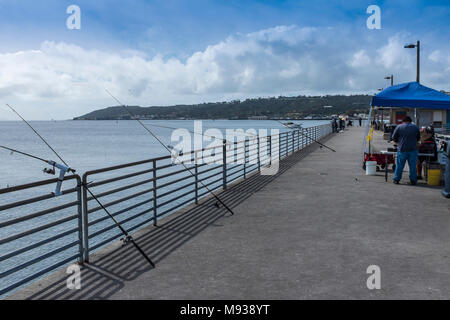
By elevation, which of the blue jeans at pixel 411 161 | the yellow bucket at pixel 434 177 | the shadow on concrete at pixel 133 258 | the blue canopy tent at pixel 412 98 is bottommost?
the shadow on concrete at pixel 133 258

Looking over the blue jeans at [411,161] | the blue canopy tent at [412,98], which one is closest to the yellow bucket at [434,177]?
the blue jeans at [411,161]

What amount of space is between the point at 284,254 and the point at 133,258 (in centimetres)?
181

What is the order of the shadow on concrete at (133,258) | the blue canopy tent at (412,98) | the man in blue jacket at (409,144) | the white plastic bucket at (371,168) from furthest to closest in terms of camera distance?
the white plastic bucket at (371,168), the blue canopy tent at (412,98), the man in blue jacket at (409,144), the shadow on concrete at (133,258)

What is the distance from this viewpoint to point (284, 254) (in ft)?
17.4

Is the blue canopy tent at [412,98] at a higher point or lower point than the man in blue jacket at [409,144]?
higher

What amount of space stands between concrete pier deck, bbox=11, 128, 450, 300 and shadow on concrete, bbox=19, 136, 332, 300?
12mm

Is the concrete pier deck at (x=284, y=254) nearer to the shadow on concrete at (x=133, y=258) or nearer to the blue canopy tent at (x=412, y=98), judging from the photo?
the shadow on concrete at (x=133, y=258)

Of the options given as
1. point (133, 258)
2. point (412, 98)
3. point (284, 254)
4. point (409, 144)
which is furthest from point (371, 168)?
point (133, 258)

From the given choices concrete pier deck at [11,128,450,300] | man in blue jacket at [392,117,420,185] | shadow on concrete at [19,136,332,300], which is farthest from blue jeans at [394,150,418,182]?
shadow on concrete at [19,136,332,300]

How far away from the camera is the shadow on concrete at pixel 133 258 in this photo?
418 centimetres

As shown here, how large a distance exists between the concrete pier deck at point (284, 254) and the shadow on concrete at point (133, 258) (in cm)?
1
